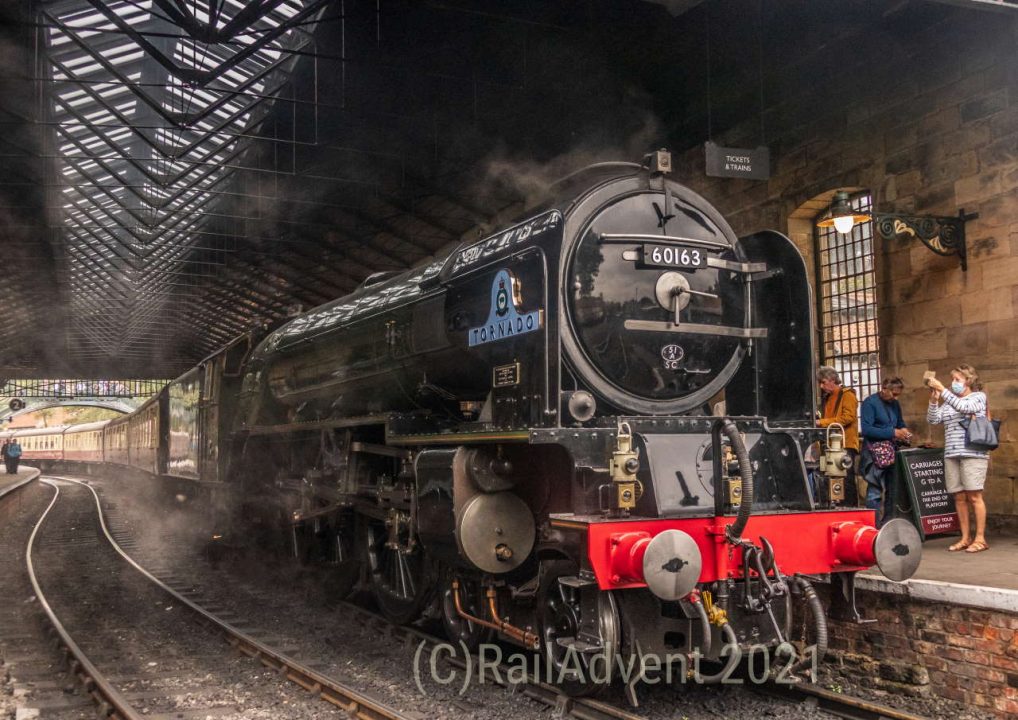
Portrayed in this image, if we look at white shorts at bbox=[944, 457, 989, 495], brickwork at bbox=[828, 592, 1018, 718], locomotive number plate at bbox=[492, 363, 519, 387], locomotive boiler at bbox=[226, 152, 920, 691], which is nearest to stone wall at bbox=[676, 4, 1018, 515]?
white shorts at bbox=[944, 457, 989, 495]

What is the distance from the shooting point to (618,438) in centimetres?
416

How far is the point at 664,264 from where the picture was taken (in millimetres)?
4832

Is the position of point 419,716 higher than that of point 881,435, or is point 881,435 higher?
point 881,435

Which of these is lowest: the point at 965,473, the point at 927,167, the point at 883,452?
the point at 965,473

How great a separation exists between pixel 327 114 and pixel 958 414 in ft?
36.3

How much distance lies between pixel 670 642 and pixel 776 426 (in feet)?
4.55

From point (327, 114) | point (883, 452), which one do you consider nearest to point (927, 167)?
point (883, 452)

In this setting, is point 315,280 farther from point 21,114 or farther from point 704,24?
point 704,24

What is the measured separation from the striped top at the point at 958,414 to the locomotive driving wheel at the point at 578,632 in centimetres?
347

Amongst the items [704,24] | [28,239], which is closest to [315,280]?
[28,239]

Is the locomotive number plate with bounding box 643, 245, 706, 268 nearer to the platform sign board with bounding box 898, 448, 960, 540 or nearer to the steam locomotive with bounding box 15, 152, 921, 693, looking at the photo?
the steam locomotive with bounding box 15, 152, 921, 693

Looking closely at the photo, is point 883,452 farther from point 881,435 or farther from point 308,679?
point 308,679

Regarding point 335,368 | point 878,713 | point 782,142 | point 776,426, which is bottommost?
point 878,713

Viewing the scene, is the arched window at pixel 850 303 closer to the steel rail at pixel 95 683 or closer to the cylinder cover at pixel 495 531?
the cylinder cover at pixel 495 531
